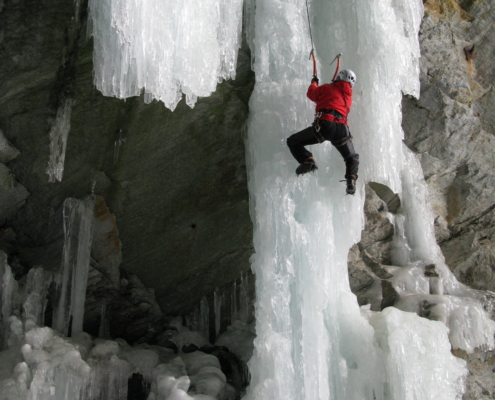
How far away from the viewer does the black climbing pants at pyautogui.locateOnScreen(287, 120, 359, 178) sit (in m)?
5.30

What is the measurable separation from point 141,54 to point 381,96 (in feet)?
8.54

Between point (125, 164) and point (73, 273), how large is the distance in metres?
1.58

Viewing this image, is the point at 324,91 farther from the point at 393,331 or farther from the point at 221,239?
the point at 221,239

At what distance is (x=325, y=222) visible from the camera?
18.2 feet

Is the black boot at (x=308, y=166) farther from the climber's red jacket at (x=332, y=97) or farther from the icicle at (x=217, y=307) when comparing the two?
the icicle at (x=217, y=307)

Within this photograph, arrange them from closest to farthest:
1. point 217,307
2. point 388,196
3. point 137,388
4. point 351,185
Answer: point 351,185
point 137,388
point 388,196
point 217,307

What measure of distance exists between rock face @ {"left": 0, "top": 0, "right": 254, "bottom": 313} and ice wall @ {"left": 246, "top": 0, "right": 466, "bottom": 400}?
0.85 m

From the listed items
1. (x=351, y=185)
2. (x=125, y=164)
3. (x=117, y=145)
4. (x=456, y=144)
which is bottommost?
(x=351, y=185)

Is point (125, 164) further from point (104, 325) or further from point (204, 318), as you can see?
point (204, 318)

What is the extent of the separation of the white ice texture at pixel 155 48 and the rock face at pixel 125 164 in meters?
0.75

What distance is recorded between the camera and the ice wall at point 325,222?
5.29 meters

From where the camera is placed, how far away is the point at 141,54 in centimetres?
530

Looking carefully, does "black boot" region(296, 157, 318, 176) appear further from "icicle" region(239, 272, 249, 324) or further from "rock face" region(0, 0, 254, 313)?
"icicle" region(239, 272, 249, 324)

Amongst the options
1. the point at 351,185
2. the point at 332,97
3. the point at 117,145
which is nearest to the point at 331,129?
the point at 332,97
